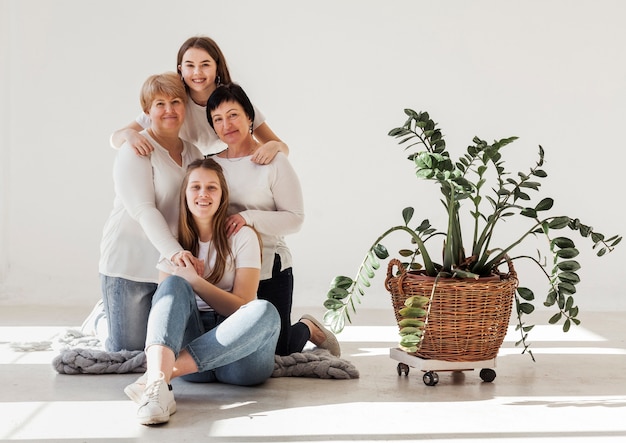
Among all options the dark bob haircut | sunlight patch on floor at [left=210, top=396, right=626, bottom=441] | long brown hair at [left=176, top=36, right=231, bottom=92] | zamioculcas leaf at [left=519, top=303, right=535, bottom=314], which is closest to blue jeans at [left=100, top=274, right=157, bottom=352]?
the dark bob haircut

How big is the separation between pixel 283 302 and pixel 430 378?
0.66 m

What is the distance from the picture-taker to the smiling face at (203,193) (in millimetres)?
3238

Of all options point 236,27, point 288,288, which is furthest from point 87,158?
point 288,288

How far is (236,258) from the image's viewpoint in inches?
128

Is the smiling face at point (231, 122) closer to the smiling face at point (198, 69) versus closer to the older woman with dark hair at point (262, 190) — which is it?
the older woman with dark hair at point (262, 190)

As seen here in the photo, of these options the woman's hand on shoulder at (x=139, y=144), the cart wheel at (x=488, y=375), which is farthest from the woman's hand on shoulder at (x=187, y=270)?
the cart wheel at (x=488, y=375)

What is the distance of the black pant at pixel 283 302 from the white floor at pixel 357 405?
0.86 feet

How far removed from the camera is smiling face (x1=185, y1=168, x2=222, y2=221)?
10.6ft

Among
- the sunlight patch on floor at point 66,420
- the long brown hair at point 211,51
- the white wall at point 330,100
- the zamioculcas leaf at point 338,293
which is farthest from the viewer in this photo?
the white wall at point 330,100

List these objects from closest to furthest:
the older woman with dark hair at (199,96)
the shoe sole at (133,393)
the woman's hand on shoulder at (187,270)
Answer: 1. the shoe sole at (133,393)
2. the woman's hand on shoulder at (187,270)
3. the older woman with dark hair at (199,96)

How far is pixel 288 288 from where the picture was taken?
3588 millimetres

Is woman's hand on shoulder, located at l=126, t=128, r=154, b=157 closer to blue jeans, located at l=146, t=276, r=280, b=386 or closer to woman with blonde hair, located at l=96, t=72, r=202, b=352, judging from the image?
woman with blonde hair, located at l=96, t=72, r=202, b=352

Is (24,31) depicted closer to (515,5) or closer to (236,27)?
(236,27)

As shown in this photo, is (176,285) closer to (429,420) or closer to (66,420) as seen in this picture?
(66,420)
